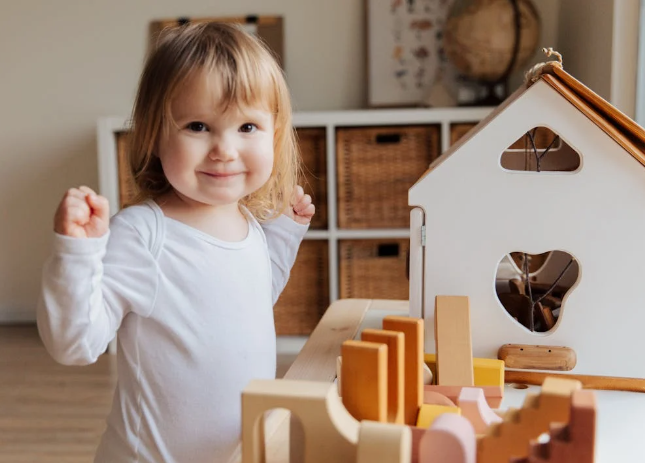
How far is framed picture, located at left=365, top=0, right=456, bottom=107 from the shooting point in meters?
2.69

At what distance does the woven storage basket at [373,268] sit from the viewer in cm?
247

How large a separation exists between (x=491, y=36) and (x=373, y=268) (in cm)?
89

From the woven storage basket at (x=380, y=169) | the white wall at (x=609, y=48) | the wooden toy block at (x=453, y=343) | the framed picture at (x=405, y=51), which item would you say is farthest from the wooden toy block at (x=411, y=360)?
the framed picture at (x=405, y=51)

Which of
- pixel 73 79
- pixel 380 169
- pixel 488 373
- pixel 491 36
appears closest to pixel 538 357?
pixel 488 373

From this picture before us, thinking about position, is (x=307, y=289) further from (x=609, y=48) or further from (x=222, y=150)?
(x=222, y=150)

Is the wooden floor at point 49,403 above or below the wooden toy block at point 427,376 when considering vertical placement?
below

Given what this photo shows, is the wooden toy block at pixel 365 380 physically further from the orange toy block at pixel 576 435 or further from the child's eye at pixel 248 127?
the child's eye at pixel 248 127

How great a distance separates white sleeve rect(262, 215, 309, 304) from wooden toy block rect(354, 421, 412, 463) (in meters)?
0.44

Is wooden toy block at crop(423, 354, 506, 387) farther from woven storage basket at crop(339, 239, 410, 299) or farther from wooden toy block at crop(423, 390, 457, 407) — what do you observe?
woven storage basket at crop(339, 239, 410, 299)

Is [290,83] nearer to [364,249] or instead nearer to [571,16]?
[364,249]

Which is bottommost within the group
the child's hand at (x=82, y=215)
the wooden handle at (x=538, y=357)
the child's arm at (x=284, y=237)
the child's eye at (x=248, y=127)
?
the wooden handle at (x=538, y=357)

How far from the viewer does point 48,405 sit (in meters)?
2.09

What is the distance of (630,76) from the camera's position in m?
1.93

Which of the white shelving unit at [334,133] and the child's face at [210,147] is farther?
the white shelving unit at [334,133]
